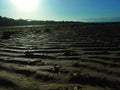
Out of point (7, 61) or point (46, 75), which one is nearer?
point (46, 75)

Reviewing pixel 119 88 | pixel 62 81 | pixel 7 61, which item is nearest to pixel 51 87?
pixel 62 81

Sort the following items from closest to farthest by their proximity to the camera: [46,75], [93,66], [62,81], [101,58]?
[62,81], [46,75], [93,66], [101,58]

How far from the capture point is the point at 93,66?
182 inches

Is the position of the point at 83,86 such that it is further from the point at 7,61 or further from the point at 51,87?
the point at 7,61

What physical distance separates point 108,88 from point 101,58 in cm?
201

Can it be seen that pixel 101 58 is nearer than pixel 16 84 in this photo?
No

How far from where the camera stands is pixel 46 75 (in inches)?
Answer: 165

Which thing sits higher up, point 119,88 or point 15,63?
point 119,88

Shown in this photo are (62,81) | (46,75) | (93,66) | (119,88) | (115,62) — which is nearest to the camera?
(119,88)

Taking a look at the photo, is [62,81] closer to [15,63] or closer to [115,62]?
[115,62]

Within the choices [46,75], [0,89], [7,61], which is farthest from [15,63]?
[0,89]

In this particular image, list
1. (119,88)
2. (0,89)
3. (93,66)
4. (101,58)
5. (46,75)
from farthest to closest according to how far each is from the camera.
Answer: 1. (101,58)
2. (93,66)
3. (46,75)
4. (0,89)
5. (119,88)

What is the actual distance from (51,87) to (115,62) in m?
1.80

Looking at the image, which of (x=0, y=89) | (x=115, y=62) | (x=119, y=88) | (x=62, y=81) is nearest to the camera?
(x=119, y=88)
